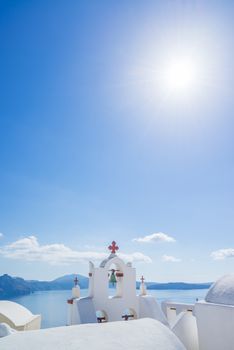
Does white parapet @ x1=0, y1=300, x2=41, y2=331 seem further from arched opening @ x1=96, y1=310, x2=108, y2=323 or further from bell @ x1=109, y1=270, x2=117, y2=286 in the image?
bell @ x1=109, y1=270, x2=117, y2=286

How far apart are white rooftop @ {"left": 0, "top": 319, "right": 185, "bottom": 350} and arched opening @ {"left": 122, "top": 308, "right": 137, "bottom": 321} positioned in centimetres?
585

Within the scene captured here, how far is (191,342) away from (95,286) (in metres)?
4.15

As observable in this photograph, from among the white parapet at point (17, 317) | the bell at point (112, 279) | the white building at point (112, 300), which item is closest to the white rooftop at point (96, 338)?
the white building at point (112, 300)

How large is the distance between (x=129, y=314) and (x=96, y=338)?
23.6ft

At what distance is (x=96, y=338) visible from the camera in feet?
17.0

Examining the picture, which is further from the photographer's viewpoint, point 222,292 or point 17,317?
point 17,317

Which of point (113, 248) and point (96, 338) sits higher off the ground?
point (113, 248)

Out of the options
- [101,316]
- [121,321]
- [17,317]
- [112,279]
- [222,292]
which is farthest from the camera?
[112,279]

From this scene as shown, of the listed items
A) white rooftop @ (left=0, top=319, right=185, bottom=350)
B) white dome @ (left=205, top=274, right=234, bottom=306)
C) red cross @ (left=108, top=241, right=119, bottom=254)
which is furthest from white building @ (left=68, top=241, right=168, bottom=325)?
white rooftop @ (left=0, top=319, right=185, bottom=350)

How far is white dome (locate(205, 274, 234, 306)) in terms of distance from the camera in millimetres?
8297

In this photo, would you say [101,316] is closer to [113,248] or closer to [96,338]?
[113,248]

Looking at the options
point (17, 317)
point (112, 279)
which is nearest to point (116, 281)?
point (112, 279)

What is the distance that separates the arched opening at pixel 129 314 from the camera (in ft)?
37.9

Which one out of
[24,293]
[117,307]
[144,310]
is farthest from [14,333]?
[24,293]
